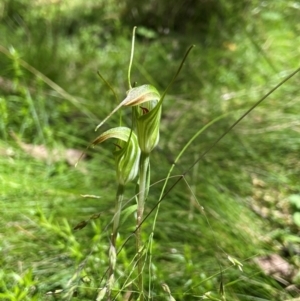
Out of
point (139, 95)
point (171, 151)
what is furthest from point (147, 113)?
point (171, 151)

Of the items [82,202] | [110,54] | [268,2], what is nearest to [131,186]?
[82,202]

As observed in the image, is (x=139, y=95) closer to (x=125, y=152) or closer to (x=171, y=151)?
(x=125, y=152)

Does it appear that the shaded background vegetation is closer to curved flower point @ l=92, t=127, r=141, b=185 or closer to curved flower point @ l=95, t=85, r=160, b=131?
curved flower point @ l=92, t=127, r=141, b=185

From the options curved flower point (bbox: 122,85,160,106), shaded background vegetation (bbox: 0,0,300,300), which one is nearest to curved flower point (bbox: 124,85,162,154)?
curved flower point (bbox: 122,85,160,106)

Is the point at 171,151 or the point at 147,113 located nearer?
the point at 147,113

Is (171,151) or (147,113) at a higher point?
(171,151)

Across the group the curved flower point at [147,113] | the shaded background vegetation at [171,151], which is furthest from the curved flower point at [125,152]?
the shaded background vegetation at [171,151]

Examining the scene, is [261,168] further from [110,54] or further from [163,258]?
[110,54]
